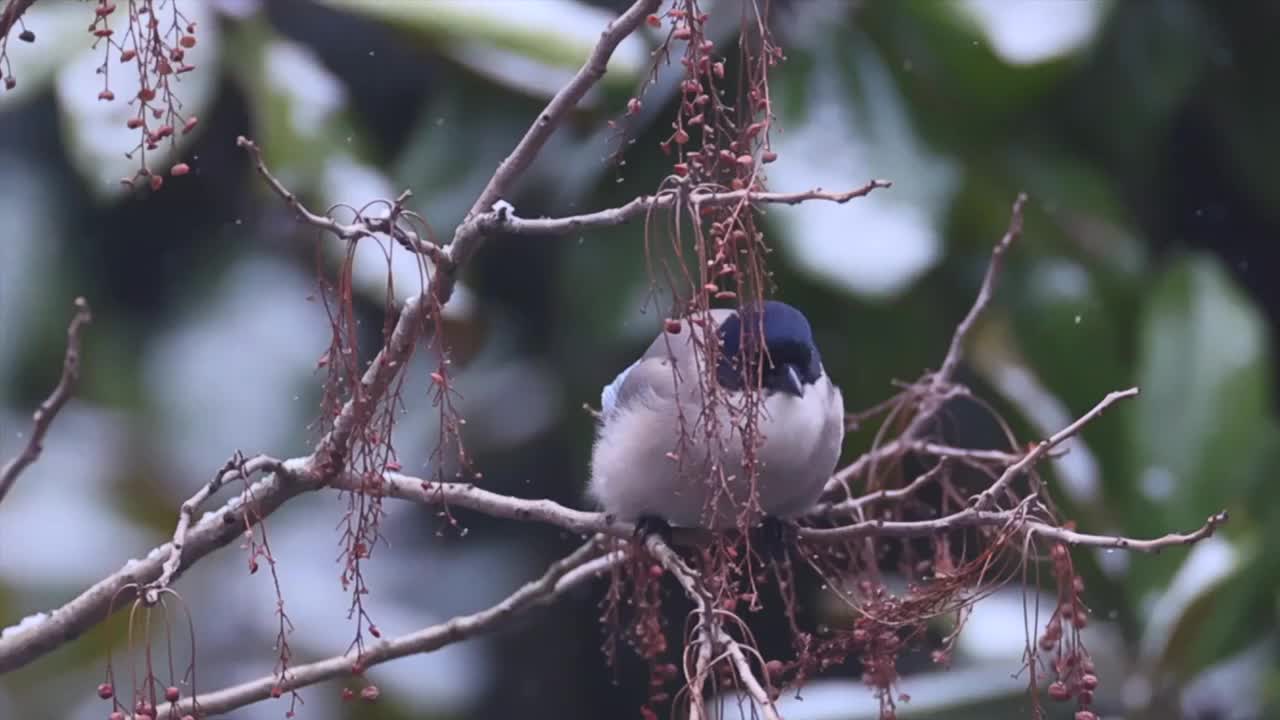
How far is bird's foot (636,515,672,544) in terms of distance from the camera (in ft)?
2.75

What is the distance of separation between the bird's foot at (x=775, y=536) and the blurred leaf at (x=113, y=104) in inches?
20.0

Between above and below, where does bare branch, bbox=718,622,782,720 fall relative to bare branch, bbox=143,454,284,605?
below

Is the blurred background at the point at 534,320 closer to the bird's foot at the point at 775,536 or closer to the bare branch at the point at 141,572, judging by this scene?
the bird's foot at the point at 775,536

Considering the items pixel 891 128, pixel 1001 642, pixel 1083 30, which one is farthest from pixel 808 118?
pixel 1001 642

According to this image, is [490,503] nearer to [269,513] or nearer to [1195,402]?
[269,513]

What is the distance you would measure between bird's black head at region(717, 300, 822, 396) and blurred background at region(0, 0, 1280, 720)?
0.96 ft

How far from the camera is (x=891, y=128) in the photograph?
4.80 ft

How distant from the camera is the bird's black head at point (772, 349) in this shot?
2.26 ft

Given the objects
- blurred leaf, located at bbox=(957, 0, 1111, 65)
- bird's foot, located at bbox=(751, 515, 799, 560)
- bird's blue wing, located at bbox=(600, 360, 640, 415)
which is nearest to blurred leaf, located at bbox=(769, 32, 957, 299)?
blurred leaf, located at bbox=(957, 0, 1111, 65)

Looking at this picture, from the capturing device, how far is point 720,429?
694mm

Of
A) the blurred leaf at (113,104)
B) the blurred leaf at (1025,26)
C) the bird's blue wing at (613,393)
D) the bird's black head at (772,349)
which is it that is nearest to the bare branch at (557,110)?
the bird's black head at (772,349)

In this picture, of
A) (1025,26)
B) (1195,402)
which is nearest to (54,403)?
(1025,26)


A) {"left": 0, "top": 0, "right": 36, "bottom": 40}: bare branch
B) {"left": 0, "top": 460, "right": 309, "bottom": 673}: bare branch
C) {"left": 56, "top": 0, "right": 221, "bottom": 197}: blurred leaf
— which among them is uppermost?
{"left": 56, "top": 0, "right": 221, "bottom": 197}: blurred leaf

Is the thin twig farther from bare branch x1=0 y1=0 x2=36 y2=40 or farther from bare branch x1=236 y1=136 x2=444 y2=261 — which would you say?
bare branch x1=0 y1=0 x2=36 y2=40
